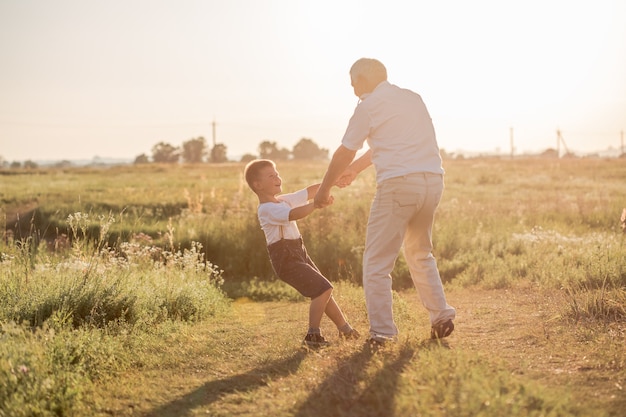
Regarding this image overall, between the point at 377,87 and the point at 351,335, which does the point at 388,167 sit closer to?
the point at 377,87

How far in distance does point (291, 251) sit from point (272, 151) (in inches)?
4531

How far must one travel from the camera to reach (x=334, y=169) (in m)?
5.50

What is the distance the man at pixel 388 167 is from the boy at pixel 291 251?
17.4 inches

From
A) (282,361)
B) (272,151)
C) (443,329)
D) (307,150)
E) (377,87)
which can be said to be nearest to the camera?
(282,361)

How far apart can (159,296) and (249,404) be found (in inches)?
121

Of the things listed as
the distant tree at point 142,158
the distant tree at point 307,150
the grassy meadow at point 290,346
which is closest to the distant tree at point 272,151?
the distant tree at point 307,150

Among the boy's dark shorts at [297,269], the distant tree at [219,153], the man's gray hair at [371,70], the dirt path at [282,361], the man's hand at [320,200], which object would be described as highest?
the distant tree at [219,153]

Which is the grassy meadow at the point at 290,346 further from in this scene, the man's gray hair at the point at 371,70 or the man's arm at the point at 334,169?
the man's gray hair at the point at 371,70

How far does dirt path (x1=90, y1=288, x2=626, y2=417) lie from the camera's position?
445cm

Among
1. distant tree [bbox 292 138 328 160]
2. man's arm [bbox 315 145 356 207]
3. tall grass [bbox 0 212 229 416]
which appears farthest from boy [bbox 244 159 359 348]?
distant tree [bbox 292 138 328 160]

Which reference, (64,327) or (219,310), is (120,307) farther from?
(219,310)

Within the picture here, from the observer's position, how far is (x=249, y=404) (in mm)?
4418

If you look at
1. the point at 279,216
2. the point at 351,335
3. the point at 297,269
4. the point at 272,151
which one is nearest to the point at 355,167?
the point at 279,216

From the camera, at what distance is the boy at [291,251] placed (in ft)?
18.9
